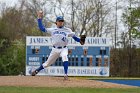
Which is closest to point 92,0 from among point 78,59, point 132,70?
point 132,70

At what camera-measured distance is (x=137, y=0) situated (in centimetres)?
4756

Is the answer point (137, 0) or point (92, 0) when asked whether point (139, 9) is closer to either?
point (137, 0)

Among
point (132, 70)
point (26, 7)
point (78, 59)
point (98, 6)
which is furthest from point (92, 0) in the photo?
point (78, 59)

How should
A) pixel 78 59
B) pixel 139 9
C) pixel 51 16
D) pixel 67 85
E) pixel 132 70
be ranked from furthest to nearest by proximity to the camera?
pixel 51 16 < pixel 139 9 < pixel 132 70 < pixel 78 59 < pixel 67 85

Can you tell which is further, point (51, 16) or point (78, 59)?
point (51, 16)

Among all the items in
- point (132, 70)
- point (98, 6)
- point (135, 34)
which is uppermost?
point (98, 6)

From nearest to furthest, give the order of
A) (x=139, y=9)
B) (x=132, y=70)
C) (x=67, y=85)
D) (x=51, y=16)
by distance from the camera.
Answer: (x=67, y=85) → (x=132, y=70) → (x=139, y=9) → (x=51, y=16)

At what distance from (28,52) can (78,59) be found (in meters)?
3.66

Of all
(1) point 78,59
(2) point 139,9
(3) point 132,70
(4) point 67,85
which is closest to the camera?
(4) point 67,85

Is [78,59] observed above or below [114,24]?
below

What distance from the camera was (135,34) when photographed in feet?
148

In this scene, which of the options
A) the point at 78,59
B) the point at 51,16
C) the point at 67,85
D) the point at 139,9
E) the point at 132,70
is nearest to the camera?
the point at 67,85

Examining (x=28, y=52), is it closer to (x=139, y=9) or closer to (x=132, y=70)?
(x=132, y=70)

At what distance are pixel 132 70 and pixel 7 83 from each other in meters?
26.9
